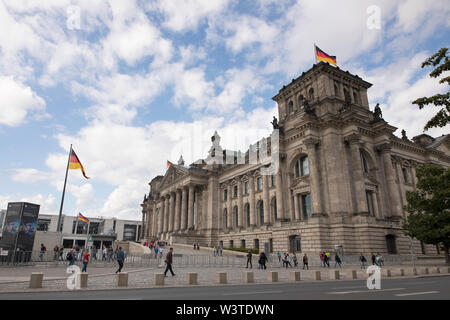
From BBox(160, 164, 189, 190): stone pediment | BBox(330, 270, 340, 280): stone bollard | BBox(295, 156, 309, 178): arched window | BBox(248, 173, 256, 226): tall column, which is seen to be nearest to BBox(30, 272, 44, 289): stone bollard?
BBox(330, 270, 340, 280): stone bollard

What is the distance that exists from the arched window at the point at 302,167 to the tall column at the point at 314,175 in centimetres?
262

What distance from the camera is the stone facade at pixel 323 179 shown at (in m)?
35.5

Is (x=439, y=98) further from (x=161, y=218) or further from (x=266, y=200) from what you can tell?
(x=161, y=218)

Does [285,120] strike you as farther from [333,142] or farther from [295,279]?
[295,279]

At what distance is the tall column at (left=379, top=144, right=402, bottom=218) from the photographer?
38.4m

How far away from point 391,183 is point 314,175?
10599 millimetres

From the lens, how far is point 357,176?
1462 inches

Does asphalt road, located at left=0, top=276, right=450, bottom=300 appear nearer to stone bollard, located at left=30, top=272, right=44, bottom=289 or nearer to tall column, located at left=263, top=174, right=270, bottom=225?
stone bollard, located at left=30, top=272, right=44, bottom=289

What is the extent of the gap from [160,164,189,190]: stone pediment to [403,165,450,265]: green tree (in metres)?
41.6

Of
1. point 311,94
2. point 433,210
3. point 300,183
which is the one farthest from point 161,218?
point 433,210

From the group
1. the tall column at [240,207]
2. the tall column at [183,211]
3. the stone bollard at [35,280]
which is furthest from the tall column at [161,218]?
the stone bollard at [35,280]

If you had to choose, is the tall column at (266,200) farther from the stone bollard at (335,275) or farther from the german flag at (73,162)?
the german flag at (73,162)
